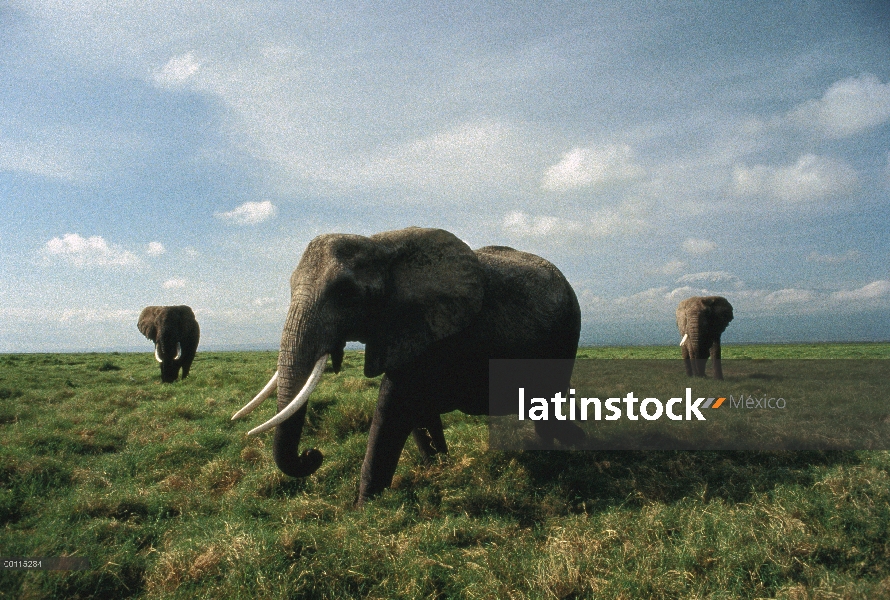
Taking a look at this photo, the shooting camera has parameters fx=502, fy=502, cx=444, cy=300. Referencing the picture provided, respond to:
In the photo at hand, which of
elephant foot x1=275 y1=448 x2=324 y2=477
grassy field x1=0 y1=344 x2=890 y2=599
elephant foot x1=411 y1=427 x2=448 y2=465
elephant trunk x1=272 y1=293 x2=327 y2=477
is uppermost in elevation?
elephant trunk x1=272 y1=293 x2=327 y2=477

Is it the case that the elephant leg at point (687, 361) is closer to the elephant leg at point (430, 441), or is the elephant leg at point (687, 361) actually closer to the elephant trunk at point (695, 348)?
the elephant trunk at point (695, 348)

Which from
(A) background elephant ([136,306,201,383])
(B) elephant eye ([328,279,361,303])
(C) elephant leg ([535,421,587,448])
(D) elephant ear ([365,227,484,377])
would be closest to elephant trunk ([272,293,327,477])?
(B) elephant eye ([328,279,361,303])

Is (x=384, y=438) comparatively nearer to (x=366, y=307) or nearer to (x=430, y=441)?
(x=366, y=307)

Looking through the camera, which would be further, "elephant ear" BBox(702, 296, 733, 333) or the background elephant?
"elephant ear" BBox(702, 296, 733, 333)

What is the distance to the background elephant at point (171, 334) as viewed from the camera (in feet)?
57.1

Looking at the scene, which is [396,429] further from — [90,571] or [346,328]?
[90,571]

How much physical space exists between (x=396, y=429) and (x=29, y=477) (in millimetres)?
4649

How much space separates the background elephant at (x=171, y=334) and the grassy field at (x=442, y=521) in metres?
9.48

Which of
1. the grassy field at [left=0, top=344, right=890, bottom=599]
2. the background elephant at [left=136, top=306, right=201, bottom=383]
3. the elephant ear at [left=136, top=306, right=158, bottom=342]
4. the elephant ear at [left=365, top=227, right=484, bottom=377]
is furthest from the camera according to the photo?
the elephant ear at [left=136, top=306, right=158, bottom=342]

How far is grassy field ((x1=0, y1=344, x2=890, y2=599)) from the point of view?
355cm

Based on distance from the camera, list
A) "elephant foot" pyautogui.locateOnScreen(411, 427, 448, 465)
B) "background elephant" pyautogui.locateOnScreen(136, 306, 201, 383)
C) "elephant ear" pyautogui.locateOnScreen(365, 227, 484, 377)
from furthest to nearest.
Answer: "background elephant" pyautogui.locateOnScreen(136, 306, 201, 383), "elephant foot" pyautogui.locateOnScreen(411, 427, 448, 465), "elephant ear" pyautogui.locateOnScreen(365, 227, 484, 377)

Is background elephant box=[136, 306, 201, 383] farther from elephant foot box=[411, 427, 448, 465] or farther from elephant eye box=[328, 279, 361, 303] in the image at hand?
elephant eye box=[328, 279, 361, 303]

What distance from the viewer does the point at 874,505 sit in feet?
14.8

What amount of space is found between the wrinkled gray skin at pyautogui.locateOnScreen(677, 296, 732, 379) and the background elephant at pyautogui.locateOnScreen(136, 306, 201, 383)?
59.7 feet
